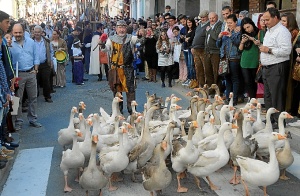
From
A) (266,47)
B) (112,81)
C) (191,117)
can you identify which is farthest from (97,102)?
(266,47)

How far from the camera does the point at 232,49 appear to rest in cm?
965

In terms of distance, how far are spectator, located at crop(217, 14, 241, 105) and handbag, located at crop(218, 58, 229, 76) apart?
72mm

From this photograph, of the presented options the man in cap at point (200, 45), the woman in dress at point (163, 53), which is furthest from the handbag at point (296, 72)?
the woman in dress at point (163, 53)

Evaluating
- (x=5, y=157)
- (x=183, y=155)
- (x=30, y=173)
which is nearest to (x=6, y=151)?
(x=5, y=157)

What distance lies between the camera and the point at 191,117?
785 centimetres

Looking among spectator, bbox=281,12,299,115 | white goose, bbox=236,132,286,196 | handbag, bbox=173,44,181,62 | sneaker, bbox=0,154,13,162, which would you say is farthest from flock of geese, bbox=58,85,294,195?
handbag, bbox=173,44,181,62

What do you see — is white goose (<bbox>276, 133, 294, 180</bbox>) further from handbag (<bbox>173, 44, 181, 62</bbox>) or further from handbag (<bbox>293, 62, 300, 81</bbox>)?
handbag (<bbox>173, 44, 181, 62</bbox>)

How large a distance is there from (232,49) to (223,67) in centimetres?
A: 48

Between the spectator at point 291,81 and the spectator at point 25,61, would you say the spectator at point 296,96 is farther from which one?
the spectator at point 25,61

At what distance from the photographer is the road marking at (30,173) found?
5910mm

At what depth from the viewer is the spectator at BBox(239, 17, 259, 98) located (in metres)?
9.05

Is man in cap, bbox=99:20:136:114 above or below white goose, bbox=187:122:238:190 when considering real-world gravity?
above

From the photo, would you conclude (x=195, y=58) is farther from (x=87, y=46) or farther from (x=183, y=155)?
(x=87, y=46)

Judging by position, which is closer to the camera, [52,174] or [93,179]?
[93,179]
